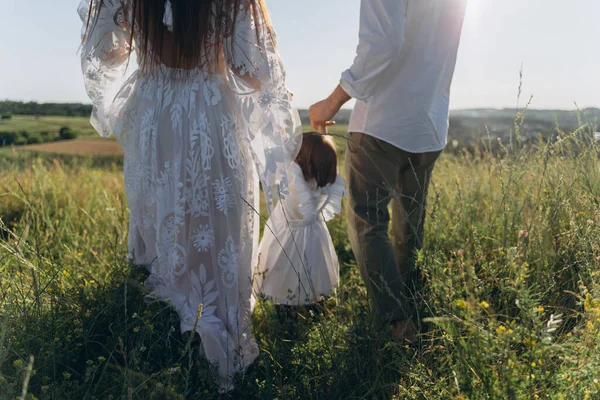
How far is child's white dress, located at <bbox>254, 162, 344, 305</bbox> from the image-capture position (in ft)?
9.34

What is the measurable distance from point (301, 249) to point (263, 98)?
97 cm

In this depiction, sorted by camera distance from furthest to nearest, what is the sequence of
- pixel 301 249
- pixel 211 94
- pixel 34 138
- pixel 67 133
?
pixel 67 133 < pixel 34 138 < pixel 301 249 < pixel 211 94

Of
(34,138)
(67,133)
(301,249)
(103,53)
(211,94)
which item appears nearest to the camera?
(211,94)

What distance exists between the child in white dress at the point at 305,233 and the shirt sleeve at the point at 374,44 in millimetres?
500

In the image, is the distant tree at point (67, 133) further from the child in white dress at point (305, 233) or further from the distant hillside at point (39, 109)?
the child in white dress at point (305, 233)

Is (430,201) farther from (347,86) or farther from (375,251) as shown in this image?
(347,86)

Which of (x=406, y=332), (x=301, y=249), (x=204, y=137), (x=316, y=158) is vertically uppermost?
(x=204, y=137)

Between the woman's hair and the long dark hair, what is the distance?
693mm

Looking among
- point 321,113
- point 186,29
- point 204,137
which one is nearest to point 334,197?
point 321,113

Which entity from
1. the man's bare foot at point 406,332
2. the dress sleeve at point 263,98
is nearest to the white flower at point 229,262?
the dress sleeve at point 263,98

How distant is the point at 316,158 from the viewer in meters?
2.82

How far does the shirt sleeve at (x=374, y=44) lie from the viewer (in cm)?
222

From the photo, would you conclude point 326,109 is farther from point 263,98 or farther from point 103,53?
point 103,53

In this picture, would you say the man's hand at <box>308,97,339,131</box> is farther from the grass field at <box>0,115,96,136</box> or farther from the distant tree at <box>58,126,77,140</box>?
the distant tree at <box>58,126,77,140</box>
